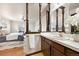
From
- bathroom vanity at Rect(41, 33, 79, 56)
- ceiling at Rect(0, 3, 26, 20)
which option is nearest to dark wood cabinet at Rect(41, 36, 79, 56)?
bathroom vanity at Rect(41, 33, 79, 56)

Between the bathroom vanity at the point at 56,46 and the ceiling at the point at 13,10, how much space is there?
518 mm

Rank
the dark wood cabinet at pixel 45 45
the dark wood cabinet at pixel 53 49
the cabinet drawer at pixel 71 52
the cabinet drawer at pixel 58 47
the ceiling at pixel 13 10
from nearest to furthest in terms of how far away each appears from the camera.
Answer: the cabinet drawer at pixel 71 52 < the dark wood cabinet at pixel 53 49 < the cabinet drawer at pixel 58 47 < the ceiling at pixel 13 10 < the dark wood cabinet at pixel 45 45

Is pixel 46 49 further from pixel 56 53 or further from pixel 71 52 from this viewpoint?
pixel 71 52

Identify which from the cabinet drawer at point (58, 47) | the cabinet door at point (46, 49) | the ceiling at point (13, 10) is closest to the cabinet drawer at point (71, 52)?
the cabinet drawer at point (58, 47)

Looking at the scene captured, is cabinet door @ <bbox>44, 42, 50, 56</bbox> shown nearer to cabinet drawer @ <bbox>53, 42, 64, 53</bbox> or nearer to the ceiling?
cabinet drawer @ <bbox>53, 42, 64, 53</bbox>

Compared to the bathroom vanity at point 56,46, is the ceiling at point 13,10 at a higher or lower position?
higher

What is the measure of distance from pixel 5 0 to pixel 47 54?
1.14m

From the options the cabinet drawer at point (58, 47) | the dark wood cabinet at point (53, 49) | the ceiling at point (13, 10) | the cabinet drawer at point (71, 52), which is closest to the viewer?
the cabinet drawer at point (71, 52)

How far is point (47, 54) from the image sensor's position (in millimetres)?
1860

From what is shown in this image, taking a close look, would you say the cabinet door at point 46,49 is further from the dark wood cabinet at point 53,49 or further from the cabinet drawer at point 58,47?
the cabinet drawer at point 58,47

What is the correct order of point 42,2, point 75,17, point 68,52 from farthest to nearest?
point 42,2 → point 75,17 → point 68,52

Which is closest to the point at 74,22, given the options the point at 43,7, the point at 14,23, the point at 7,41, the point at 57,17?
the point at 57,17

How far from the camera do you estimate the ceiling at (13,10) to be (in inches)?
70.3

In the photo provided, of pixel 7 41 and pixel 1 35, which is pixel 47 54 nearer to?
pixel 7 41
